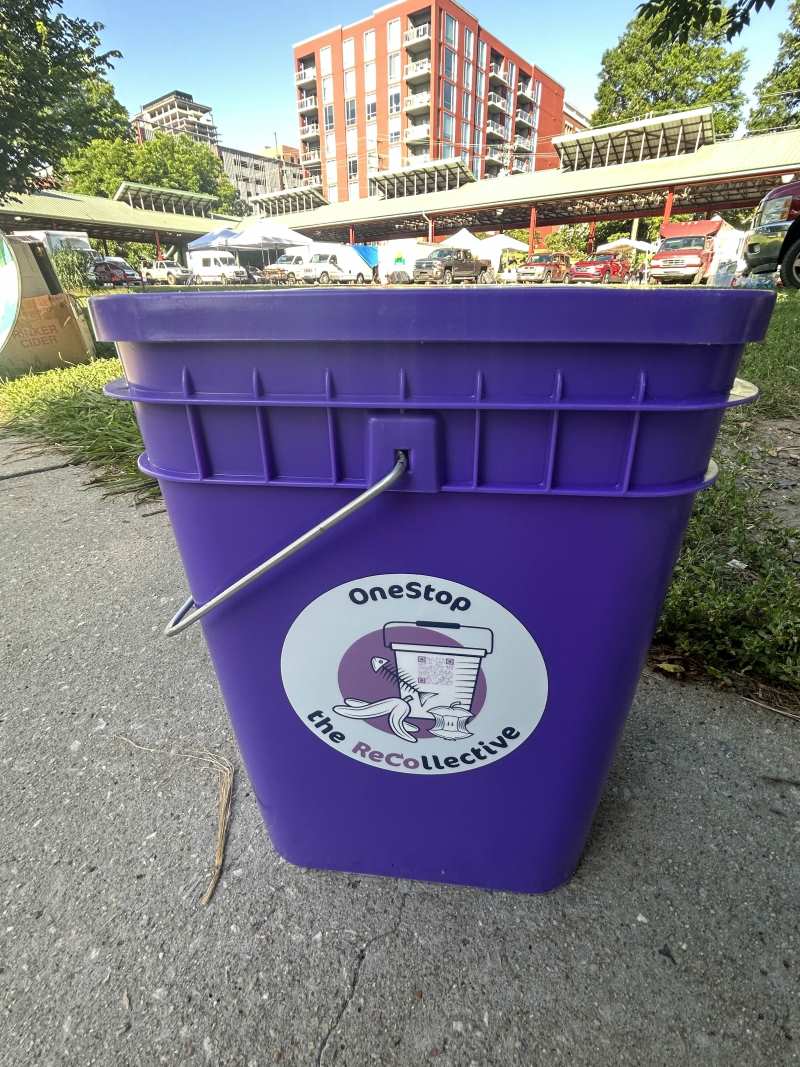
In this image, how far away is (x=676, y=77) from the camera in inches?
1069

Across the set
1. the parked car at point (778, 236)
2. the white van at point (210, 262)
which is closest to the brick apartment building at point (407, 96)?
the white van at point (210, 262)

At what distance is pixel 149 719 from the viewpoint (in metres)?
1.78

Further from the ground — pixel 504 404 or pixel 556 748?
pixel 504 404

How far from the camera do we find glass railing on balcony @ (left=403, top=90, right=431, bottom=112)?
41.7 meters

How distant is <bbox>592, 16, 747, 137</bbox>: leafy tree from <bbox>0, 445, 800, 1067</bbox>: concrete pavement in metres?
34.8

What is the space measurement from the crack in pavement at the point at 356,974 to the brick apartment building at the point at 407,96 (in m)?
45.2

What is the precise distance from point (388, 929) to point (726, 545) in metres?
2.03

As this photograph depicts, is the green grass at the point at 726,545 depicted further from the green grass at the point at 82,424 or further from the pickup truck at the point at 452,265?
the pickup truck at the point at 452,265

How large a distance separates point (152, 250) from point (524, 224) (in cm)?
2803

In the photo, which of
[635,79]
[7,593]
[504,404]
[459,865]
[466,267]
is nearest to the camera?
[504,404]

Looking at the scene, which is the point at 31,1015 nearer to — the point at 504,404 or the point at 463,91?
the point at 504,404

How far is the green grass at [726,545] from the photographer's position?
1788 millimetres

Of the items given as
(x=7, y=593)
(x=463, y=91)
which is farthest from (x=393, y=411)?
(x=463, y=91)

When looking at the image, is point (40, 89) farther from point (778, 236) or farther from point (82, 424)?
point (778, 236)
